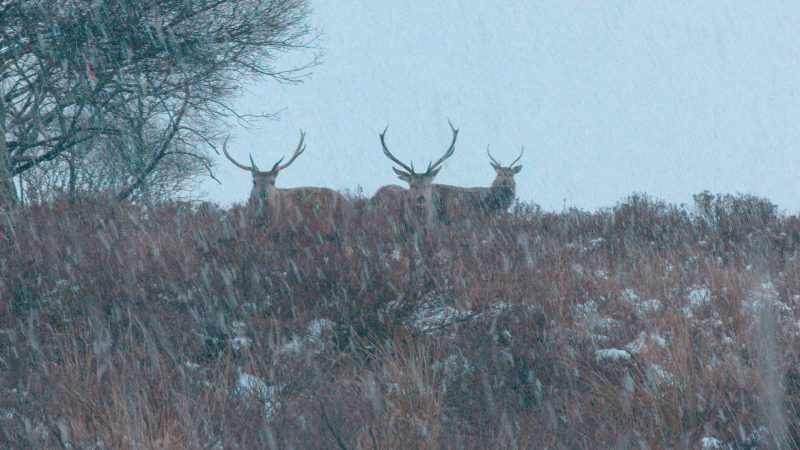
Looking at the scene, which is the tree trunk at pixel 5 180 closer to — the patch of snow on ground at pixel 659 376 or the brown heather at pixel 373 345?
the brown heather at pixel 373 345

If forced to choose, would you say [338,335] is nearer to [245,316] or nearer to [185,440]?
[245,316]

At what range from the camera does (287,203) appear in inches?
396

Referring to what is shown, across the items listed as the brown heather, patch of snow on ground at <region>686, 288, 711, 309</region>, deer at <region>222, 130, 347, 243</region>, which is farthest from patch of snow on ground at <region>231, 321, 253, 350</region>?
patch of snow on ground at <region>686, 288, 711, 309</region>

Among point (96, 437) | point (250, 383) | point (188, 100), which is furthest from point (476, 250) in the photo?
point (188, 100)

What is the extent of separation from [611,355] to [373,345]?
1352 mm

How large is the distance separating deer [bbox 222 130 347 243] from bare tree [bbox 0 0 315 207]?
1081 millimetres

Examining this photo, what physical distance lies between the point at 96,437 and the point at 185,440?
0.38m

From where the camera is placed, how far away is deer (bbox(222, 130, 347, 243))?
22.5 feet

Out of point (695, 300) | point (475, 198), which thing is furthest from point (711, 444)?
point (475, 198)

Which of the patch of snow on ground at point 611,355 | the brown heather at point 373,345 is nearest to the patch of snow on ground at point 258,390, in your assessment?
the brown heather at point 373,345

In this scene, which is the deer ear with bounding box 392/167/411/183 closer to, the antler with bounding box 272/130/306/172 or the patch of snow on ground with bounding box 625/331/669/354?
the antler with bounding box 272/130/306/172

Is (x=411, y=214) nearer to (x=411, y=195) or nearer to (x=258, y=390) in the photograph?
(x=411, y=195)

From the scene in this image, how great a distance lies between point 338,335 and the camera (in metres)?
4.98

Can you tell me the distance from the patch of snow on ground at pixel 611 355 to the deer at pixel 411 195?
4.57 meters
